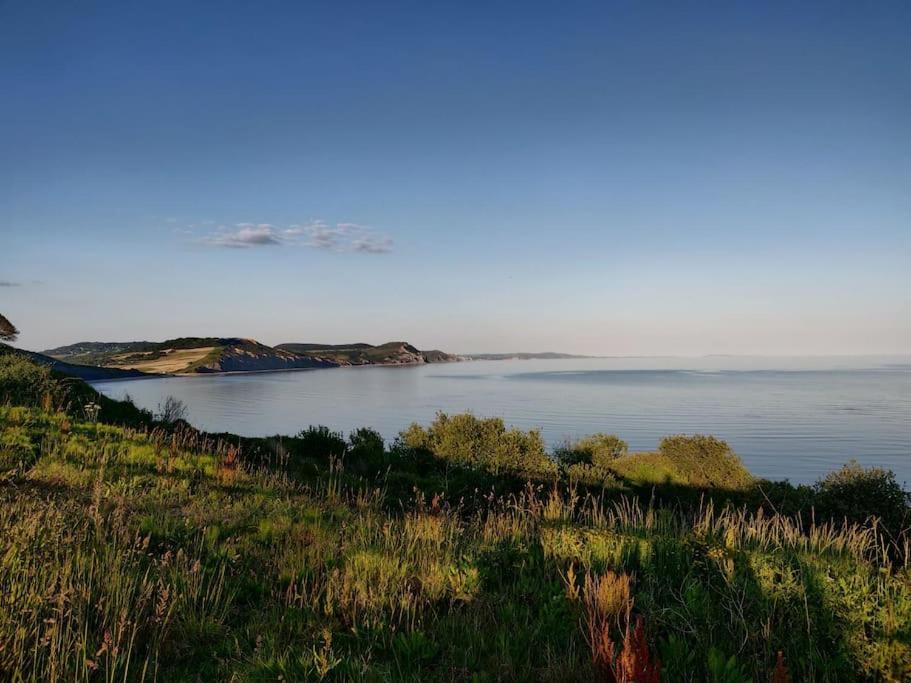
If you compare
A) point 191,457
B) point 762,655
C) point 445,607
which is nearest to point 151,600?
point 445,607

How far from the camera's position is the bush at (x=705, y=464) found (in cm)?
2944

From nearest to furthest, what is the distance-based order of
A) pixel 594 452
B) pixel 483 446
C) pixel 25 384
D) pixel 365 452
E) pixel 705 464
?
pixel 25 384, pixel 365 452, pixel 483 446, pixel 705 464, pixel 594 452

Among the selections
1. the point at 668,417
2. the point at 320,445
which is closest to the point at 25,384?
the point at 320,445

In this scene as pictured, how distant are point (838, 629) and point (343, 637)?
4.17m

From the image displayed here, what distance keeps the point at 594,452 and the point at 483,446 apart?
8.11 m

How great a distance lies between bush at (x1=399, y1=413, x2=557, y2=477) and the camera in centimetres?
2739

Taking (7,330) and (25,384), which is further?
(7,330)

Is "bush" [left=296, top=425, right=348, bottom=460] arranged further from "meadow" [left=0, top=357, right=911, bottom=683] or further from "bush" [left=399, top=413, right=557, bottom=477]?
"meadow" [left=0, top=357, right=911, bottom=683]

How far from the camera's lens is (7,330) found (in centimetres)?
2825

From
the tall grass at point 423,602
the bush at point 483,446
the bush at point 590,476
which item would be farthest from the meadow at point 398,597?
the bush at point 483,446

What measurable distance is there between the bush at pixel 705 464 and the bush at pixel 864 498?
808cm

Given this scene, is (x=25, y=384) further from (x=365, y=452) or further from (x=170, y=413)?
(x=365, y=452)

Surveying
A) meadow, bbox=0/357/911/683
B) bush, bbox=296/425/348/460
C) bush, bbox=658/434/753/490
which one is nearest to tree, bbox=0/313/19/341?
bush, bbox=296/425/348/460

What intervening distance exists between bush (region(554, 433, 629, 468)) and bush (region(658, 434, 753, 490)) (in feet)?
9.84
